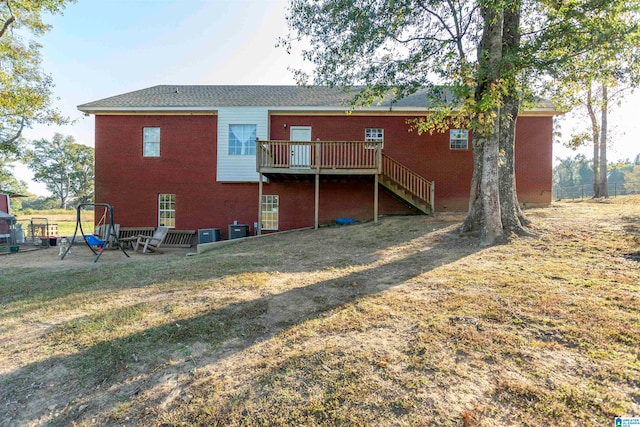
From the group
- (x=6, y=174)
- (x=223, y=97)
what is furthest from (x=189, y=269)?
(x=6, y=174)

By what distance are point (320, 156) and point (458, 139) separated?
6.18 m

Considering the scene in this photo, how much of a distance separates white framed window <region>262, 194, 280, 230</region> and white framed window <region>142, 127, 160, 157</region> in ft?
16.8

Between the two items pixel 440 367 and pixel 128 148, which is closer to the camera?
pixel 440 367

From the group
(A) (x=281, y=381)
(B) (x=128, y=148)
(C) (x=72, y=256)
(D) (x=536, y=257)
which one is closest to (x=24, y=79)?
(B) (x=128, y=148)

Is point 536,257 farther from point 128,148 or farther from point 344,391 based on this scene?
point 128,148

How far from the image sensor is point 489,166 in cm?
641

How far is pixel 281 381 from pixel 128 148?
543 inches

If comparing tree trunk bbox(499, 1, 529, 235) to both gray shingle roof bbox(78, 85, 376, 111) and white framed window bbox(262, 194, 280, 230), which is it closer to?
gray shingle roof bbox(78, 85, 376, 111)

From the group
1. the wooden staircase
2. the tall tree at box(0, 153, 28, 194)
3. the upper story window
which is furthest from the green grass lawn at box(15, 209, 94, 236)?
the wooden staircase

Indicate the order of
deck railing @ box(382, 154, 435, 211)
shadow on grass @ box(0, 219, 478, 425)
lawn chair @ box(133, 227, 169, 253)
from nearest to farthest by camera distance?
shadow on grass @ box(0, 219, 478, 425), lawn chair @ box(133, 227, 169, 253), deck railing @ box(382, 154, 435, 211)

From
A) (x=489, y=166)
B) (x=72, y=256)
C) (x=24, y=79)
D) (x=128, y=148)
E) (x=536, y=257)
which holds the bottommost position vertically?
(x=72, y=256)

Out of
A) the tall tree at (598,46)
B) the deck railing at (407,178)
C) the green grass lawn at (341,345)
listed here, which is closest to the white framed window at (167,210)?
the green grass lawn at (341,345)

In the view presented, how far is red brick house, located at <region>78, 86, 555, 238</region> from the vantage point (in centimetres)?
1248

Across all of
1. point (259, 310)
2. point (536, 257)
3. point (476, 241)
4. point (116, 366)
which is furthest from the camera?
point (476, 241)
